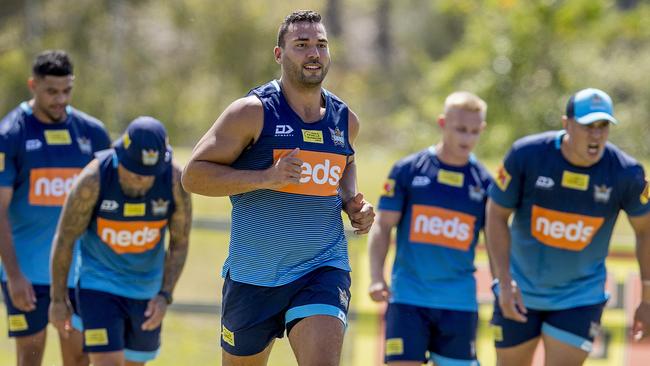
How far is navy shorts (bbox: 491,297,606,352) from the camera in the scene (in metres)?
7.56

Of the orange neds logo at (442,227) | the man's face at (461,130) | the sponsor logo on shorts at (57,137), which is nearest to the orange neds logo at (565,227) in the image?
the orange neds logo at (442,227)

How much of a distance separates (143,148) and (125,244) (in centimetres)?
75

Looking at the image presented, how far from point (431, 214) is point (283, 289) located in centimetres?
273

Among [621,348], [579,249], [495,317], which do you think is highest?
[579,249]

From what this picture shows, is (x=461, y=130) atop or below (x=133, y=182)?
atop

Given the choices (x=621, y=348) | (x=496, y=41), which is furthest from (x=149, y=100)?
(x=621, y=348)

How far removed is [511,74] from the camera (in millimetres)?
26938

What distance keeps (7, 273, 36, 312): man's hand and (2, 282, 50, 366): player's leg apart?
11 cm

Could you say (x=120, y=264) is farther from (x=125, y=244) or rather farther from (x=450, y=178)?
(x=450, y=178)

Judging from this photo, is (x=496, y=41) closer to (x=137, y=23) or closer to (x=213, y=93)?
(x=213, y=93)

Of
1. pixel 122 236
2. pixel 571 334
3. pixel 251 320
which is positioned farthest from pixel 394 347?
pixel 251 320

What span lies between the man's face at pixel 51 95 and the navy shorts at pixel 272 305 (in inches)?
117

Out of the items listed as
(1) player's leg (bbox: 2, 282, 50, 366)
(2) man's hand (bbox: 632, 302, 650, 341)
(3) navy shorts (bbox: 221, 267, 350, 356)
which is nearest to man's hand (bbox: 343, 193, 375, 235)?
(3) navy shorts (bbox: 221, 267, 350, 356)

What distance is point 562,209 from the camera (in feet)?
25.0
